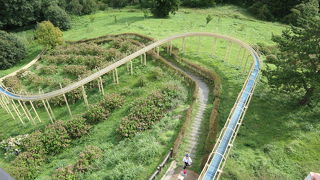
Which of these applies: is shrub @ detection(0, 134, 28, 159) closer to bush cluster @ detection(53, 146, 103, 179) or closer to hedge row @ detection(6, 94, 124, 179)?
hedge row @ detection(6, 94, 124, 179)

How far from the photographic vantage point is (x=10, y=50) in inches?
1924

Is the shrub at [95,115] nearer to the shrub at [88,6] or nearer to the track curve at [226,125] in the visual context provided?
the track curve at [226,125]

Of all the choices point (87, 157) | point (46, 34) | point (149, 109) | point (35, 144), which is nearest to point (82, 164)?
point (87, 157)

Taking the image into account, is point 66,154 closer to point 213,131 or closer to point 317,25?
point 213,131

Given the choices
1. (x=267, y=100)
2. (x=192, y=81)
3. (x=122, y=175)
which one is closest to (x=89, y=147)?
(x=122, y=175)

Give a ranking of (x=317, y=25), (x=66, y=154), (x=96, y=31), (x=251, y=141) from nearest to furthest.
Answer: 1. (x=317, y=25)
2. (x=251, y=141)
3. (x=66, y=154)
4. (x=96, y=31)

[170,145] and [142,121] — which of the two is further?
[142,121]

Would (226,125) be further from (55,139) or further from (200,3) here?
(200,3)

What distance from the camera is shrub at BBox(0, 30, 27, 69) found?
47781 millimetres

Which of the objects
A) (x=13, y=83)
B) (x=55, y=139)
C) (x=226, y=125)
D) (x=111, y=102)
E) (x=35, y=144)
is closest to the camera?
(x=226, y=125)

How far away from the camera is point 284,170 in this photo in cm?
2239

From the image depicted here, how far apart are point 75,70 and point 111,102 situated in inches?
552

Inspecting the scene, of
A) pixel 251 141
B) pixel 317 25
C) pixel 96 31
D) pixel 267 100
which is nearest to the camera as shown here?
pixel 317 25

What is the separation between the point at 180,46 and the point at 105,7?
5148 cm
